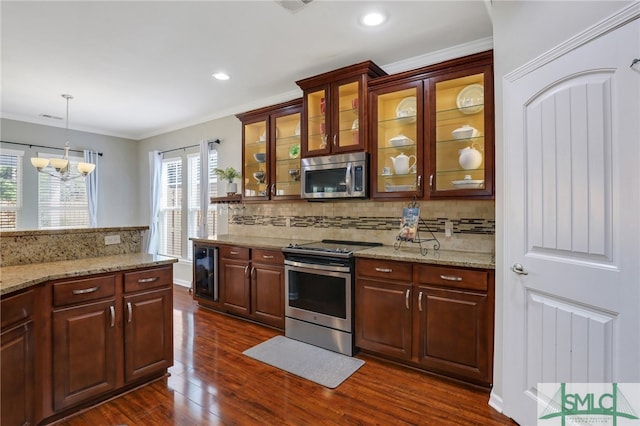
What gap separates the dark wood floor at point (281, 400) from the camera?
204 centimetres

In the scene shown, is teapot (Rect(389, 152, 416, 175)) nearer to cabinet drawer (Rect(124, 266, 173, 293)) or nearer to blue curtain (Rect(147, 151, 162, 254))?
cabinet drawer (Rect(124, 266, 173, 293))

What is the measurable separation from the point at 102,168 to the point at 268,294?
4.51 m

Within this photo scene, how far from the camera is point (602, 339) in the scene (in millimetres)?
1540

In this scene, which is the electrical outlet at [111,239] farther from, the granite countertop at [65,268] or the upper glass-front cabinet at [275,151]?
the upper glass-front cabinet at [275,151]

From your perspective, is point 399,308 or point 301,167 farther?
point 301,167

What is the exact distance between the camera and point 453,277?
7.93 feet

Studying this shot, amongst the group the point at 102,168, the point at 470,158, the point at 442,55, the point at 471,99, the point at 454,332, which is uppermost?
the point at 442,55

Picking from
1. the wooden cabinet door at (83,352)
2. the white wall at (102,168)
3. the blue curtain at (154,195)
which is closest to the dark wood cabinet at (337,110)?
the wooden cabinet door at (83,352)

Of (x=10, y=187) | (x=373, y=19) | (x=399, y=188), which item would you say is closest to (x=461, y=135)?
(x=399, y=188)

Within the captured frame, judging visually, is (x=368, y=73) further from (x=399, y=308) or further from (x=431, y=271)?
(x=399, y=308)

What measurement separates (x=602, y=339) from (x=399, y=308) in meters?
1.32

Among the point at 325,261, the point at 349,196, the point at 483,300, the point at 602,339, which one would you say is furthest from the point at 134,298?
the point at 602,339

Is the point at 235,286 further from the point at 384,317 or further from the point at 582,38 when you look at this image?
the point at 582,38

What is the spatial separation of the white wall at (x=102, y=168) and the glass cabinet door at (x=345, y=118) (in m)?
Result: 4.85
